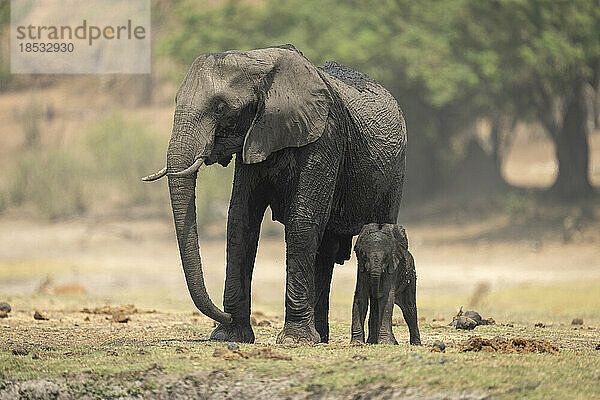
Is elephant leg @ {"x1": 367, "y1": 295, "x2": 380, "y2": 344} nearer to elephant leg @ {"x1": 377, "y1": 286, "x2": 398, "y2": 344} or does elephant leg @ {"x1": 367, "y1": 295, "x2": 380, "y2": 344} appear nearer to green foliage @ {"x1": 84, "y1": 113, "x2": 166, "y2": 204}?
elephant leg @ {"x1": 377, "y1": 286, "x2": 398, "y2": 344}

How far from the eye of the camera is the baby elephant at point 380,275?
32.8ft

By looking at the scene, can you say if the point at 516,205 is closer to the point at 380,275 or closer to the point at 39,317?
the point at 39,317

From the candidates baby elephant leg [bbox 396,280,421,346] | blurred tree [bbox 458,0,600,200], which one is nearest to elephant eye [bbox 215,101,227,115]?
baby elephant leg [bbox 396,280,421,346]

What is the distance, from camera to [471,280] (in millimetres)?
25781

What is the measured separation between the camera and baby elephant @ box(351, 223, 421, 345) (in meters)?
10.0

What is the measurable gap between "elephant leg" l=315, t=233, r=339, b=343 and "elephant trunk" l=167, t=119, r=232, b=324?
1.64 metres

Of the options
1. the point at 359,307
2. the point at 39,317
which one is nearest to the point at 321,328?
the point at 359,307

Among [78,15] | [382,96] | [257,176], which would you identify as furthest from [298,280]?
[78,15]

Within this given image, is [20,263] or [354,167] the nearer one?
[354,167]

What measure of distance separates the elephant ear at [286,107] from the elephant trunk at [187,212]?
1.74 ft

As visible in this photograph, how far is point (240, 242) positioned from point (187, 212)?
95cm

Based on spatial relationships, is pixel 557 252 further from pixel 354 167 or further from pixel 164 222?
pixel 354 167

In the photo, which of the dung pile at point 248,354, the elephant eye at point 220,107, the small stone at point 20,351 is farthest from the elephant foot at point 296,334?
the small stone at point 20,351

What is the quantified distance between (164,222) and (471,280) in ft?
52.8
